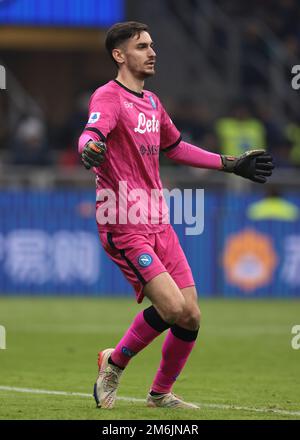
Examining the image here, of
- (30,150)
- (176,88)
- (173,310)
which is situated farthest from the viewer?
(176,88)

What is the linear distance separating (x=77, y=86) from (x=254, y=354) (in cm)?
1382

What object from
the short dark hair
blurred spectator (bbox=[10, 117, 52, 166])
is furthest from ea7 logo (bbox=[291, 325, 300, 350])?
blurred spectator (bbox=[10, 117, 52, 166])

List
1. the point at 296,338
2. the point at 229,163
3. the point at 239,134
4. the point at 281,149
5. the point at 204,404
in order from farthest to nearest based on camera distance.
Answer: the point at 281,149 < the point at 239,134 < the point at 296,338 < the point at 229,163 < the point at 204,404

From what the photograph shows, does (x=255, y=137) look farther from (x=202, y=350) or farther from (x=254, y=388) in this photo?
(x=254, y=388)

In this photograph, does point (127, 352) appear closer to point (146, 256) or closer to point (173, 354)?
point (173, 354)

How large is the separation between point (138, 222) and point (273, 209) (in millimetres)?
10797

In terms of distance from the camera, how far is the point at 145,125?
28.0 ft

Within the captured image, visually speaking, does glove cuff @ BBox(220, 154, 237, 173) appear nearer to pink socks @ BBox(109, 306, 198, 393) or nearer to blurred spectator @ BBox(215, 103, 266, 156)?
pink socks @ BBox(109, 306, 198, 393)

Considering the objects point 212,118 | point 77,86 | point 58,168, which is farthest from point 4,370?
point 77,86

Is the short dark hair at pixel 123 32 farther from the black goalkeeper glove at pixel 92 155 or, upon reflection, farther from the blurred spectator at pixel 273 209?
the blurred spectator at pixel 273 209

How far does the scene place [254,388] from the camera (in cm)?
993

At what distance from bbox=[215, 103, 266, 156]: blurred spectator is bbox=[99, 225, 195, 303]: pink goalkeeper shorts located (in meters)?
12.3

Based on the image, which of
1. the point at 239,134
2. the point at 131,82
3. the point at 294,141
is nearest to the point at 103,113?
the point at 131,82

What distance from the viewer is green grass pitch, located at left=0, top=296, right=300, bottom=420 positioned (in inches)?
331
